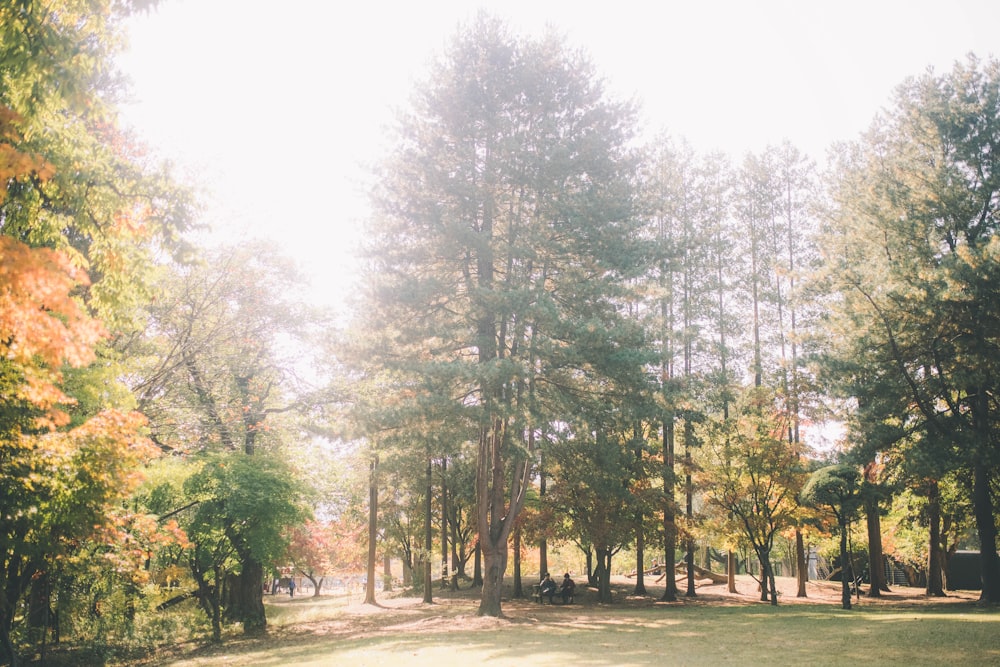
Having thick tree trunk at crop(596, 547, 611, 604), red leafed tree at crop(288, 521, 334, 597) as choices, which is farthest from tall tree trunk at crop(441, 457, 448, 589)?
thick tree trunk at crop(596, 547, 611, 604)

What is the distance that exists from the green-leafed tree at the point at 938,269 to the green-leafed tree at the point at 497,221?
770 cm

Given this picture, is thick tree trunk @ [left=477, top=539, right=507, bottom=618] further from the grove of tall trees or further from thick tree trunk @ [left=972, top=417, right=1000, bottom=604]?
thick tree trunk @ [left=972, top=417, right=1000, bottom=604]

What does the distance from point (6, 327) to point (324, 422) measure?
14.5 m

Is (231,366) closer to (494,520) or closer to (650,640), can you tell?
(494,520)

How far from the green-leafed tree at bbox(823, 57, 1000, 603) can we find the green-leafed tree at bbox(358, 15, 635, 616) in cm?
770

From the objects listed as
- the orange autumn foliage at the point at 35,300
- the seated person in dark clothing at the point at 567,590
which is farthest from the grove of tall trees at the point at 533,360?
the orange autumn foliage at the point at 35,300

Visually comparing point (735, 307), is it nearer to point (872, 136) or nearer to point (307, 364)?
point (872, 136)

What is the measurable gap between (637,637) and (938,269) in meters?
12.7

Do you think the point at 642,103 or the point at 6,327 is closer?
the point at 6,327

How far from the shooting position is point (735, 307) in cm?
2806

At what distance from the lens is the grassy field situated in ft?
33.0

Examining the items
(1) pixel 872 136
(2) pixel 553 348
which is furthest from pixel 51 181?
(1) pixel 872 136

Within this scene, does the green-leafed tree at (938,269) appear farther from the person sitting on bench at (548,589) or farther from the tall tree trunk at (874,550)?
the person sitting on bench at (548,589)

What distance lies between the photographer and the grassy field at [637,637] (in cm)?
1007
